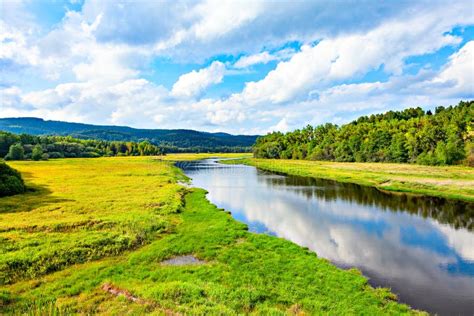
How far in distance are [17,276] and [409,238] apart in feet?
87.6

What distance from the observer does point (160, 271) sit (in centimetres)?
1473

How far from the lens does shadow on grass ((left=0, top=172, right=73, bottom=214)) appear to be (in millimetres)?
26920

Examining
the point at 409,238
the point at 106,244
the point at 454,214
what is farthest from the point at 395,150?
the point at 106,244

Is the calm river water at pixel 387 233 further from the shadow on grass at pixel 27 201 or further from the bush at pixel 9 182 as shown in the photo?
the bush at pixel 9 182

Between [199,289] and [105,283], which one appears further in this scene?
[105,283]

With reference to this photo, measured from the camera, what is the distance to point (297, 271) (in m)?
14.9

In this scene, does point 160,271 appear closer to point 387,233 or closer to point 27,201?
point 387,233

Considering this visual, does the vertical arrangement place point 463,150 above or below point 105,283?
above

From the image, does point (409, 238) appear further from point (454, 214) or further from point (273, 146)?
point (273, 146)

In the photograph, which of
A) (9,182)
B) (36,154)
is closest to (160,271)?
(9,182)

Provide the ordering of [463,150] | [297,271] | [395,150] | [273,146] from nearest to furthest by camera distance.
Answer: [297,271], [463,150], [395,150], [273,146]

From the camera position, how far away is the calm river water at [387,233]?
14.5 metres

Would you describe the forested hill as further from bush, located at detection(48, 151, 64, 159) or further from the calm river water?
bush, located at detection(48, 151, 64, 159)

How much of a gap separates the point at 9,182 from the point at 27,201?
6140 millimetres
